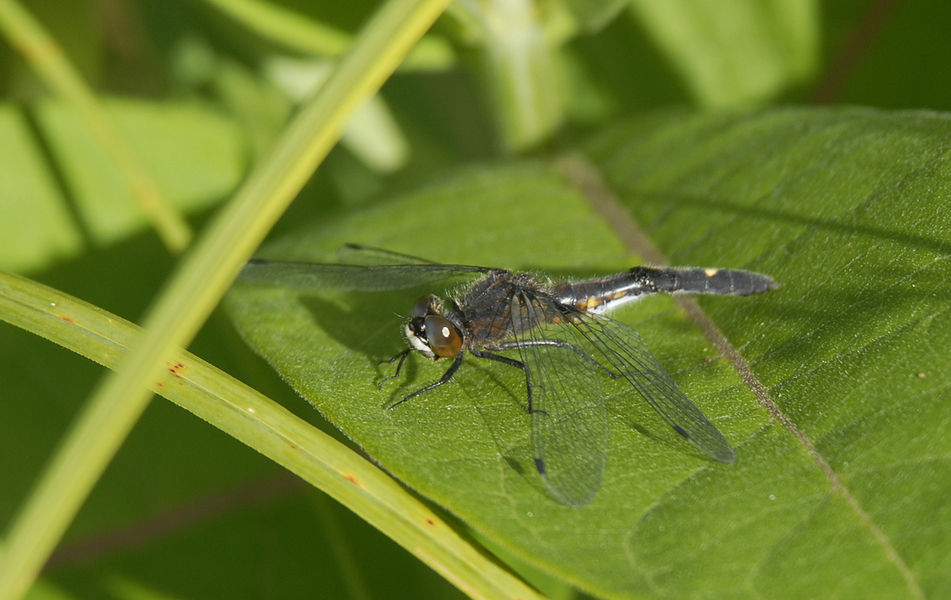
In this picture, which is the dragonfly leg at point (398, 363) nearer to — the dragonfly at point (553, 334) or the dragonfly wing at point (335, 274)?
the dragonfly at point (553, 334)

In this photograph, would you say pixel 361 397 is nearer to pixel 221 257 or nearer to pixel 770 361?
pixel 221 257

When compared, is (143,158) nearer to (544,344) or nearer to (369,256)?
(369,256)

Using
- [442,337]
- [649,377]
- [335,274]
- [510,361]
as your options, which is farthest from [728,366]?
[335,274]

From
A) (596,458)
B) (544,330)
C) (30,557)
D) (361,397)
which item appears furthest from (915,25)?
(30,557)

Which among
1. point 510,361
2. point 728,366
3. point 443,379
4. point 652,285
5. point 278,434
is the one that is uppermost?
point 652,285

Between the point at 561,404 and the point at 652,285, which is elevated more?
the point at 652,285

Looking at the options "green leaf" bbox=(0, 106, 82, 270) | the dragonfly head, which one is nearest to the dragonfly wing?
the dragonfly head

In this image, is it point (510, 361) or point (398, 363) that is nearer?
point (398, 363)

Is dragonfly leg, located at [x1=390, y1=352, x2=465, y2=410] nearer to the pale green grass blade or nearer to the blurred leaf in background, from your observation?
the blurred leaf in background
